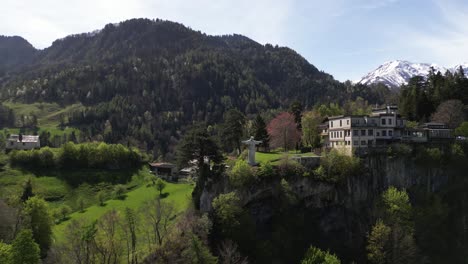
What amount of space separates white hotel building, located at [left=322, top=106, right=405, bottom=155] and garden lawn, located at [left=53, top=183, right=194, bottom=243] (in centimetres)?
2938

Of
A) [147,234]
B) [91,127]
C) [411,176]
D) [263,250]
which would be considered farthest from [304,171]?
[91,127]

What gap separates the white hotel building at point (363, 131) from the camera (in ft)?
218

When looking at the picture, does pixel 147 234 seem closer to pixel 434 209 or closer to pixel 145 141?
pixel 434 209

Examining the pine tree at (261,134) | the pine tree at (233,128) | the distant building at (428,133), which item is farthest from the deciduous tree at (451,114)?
the pine tree at (233,128)

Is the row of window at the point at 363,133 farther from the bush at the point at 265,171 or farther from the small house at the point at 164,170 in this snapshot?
the small house at the point at 164,170

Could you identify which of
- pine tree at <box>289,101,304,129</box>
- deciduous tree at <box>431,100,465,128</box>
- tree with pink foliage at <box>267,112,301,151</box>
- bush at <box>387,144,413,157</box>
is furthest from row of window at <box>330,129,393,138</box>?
deciduous tree at <box>431,100,465,128</box>

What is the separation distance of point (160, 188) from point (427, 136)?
54454mm

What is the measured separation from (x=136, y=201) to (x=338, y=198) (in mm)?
40714

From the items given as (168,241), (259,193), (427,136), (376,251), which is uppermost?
(427,136)

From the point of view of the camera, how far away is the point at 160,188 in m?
81.2

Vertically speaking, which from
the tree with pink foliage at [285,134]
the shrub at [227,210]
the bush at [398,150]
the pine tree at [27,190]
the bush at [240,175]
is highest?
the tree with pink foliage at [285,134]

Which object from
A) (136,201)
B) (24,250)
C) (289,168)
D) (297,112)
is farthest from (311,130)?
(24,250)

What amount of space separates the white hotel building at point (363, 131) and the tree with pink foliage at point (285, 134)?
38.7ft

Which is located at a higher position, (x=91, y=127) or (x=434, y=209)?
(x=91, y=127)
